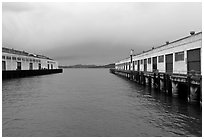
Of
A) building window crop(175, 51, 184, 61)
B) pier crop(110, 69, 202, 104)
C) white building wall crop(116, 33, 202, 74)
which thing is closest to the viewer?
pier crop(110, 69, 202, 104)

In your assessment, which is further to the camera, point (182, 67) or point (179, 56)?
point (179, 56)

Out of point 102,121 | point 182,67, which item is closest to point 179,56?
point 182,67

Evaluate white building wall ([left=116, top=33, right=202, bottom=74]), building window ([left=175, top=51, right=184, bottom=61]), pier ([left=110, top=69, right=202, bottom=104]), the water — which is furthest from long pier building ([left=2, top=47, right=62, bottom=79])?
building window ([left=175, top=51, right=184, bottom=61])

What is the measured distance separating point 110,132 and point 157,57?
28787 mm

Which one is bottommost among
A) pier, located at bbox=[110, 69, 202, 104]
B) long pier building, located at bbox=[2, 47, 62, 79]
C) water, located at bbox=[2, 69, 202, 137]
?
water, located at bbox=[2, 69, 202, 137]

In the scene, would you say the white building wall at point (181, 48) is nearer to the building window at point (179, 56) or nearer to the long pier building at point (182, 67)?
the long pier building at point (182, 67)

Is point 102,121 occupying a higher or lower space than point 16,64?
lower

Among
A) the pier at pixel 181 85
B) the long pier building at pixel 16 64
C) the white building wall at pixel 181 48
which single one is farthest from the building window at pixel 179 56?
the long pier building at pixel 16 64

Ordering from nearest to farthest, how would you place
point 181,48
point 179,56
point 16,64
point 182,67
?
1. point 182,67
2. point 181,48
3. point 179,56
4. point 16,64

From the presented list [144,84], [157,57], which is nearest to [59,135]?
[157,57]

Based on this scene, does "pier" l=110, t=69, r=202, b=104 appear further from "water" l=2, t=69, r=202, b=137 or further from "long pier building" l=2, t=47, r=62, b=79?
"long pier building" l=2, t=47, r=62, b=79

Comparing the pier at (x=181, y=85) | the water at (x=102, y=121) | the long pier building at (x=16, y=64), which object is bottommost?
the water at (x=102, y=121)

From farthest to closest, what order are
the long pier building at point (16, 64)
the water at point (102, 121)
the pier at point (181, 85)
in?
the long pier building at point (16, 64) → the pier at point (181, 85) → the water at point (102, 121)

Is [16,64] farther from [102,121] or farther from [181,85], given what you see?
[102,121]
